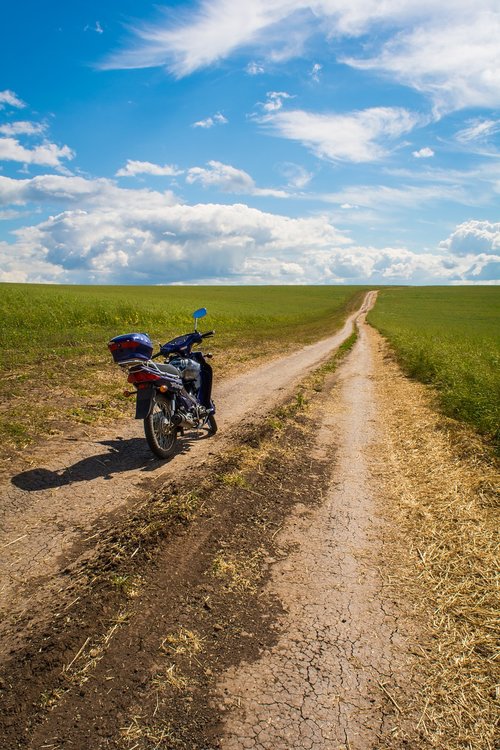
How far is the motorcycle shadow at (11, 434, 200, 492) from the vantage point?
5.04 meters

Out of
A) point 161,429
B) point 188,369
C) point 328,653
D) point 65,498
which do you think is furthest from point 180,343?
point 328,653

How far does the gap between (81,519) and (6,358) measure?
8410mm

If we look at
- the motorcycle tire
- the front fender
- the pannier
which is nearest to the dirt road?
the motorcycle tire

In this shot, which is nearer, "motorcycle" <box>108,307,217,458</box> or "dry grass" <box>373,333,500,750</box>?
"dry grass" <box>373,333,500,750</box>

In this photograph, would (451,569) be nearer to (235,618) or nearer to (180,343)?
(235,618)

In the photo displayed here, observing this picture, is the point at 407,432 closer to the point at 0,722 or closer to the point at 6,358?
the point at 0,722

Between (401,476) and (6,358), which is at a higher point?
(6,358)

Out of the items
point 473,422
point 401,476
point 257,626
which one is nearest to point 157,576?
point 257,626

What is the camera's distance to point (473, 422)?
7.95 meters

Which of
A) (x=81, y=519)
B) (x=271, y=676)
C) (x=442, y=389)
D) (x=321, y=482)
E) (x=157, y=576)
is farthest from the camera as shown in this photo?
(x=442, y=389)

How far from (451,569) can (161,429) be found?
12.5 feet

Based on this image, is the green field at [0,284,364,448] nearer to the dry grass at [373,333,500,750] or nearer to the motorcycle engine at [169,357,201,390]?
the motorcycle engine at [169,357,201,390]

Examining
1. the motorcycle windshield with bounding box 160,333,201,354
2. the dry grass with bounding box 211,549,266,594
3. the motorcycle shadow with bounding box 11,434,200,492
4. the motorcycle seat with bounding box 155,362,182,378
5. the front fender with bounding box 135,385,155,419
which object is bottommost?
Answer: the dry grass with bounding box 211,549,266,594

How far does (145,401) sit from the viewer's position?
568cm
